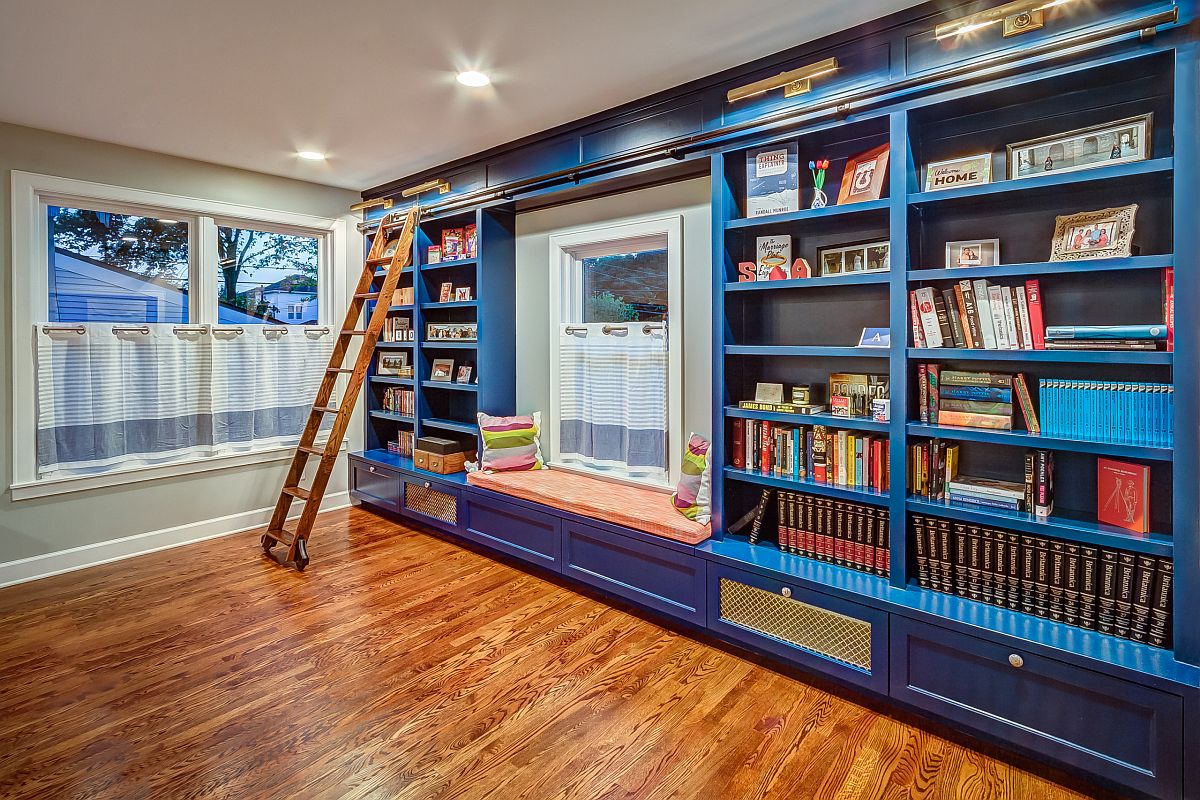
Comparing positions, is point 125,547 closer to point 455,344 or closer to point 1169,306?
point 455,344

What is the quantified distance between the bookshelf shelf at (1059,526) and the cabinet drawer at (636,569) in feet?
3.30

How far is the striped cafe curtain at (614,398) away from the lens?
11.5 ft

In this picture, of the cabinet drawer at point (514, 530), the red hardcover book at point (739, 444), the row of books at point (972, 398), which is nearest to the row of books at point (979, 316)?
the row of books at point (972, 398)

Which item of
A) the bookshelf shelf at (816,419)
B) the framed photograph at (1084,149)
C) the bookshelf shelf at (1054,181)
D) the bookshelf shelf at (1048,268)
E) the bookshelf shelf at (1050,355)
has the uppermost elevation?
the framed photograph at (1084,149)

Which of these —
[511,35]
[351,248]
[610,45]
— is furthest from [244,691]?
[351,248]

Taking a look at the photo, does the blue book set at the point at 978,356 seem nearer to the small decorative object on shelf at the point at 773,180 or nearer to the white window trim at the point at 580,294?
the small decorative object on shelf at the point at 773,180

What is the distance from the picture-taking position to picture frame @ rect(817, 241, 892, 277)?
98.3 inches

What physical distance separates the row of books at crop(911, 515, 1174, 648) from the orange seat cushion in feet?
3.21

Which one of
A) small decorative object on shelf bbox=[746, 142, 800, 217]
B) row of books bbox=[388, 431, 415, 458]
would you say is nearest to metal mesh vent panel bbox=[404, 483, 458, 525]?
row of books bbox=[388, 431, 415, 458]

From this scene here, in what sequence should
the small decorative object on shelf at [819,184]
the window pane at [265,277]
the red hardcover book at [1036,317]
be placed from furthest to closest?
the window pane at [265,277]
the small decorative object on shelf at [819,184]
the red hardcover book at [1036,317]

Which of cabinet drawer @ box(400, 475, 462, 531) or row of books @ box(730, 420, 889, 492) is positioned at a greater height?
row of books @ box(730, 420, 889, 492)

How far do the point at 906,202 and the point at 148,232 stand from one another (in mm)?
4538

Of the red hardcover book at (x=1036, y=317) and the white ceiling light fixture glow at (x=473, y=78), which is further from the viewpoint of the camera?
the white ceiling light fixture glow at (x=473, y=78)

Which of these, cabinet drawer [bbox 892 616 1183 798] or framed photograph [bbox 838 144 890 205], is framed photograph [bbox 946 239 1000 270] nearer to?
framed photograph [bbox 838 144 890 205]
